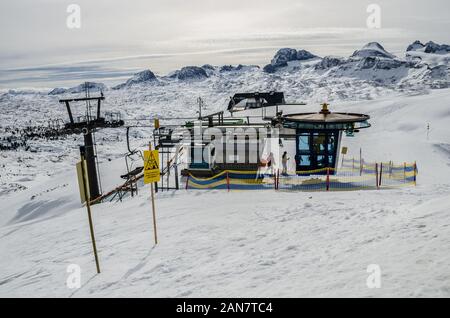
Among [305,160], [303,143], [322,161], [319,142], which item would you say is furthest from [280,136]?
[322,161]

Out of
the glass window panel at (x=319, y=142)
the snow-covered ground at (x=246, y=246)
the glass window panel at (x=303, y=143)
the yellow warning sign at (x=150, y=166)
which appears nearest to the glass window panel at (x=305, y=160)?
the glass window panel at (x=303, y=143)

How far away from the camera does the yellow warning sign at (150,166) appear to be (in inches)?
399

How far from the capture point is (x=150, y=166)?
1029 centimetres

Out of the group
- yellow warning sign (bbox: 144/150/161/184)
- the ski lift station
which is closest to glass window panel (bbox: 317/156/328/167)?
the ski lift station

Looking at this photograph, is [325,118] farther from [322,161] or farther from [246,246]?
[246,246]

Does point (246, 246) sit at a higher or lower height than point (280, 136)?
lower

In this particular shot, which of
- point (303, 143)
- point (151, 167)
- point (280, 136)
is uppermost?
point (151, 167)

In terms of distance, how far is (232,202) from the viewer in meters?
14.9

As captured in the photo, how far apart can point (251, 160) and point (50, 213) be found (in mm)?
13071

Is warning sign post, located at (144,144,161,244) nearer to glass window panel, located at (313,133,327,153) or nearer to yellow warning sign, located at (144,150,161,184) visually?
yellow warning sign, located at (144,150,161,184)

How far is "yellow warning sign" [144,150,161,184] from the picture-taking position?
10.1 m

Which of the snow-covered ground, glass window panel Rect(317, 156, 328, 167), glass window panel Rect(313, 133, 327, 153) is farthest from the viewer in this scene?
glass window panel Rect(317, 156, 328, 167)
